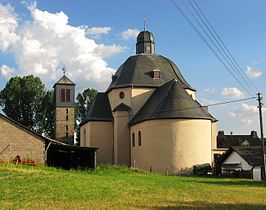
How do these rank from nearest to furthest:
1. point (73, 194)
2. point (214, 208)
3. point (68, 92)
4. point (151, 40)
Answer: point (214, 208)
point (73, 194)
point (151, 40)
point (68, 92)

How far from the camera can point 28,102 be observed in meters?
78.4

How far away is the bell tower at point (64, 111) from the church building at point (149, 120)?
473 inches

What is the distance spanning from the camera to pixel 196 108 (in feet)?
147

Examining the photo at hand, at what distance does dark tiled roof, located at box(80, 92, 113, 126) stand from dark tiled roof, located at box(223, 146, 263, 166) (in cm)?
1550

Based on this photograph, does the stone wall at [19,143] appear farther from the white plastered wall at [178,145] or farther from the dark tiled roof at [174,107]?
the dark tiled roof at [174,107]

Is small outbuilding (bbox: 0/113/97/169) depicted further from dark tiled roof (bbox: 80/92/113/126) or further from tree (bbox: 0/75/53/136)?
tree (bbox: 0/75/53/136)

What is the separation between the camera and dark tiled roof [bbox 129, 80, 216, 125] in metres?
44.0

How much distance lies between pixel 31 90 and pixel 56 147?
3922 centimetres

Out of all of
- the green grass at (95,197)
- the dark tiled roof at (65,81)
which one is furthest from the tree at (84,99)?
the green grass at (95,197)

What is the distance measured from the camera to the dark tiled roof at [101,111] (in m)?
54.8

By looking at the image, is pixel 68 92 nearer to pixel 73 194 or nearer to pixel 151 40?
pixel 151 40

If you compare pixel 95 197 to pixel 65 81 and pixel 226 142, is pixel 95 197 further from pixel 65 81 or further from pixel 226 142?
pixel 226 142

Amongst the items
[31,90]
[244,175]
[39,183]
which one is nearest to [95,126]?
[244,175]

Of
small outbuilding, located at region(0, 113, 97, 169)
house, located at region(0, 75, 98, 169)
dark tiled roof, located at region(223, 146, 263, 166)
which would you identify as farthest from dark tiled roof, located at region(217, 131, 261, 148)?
small outbuilding, located at region(0, 113, 97, 169)
